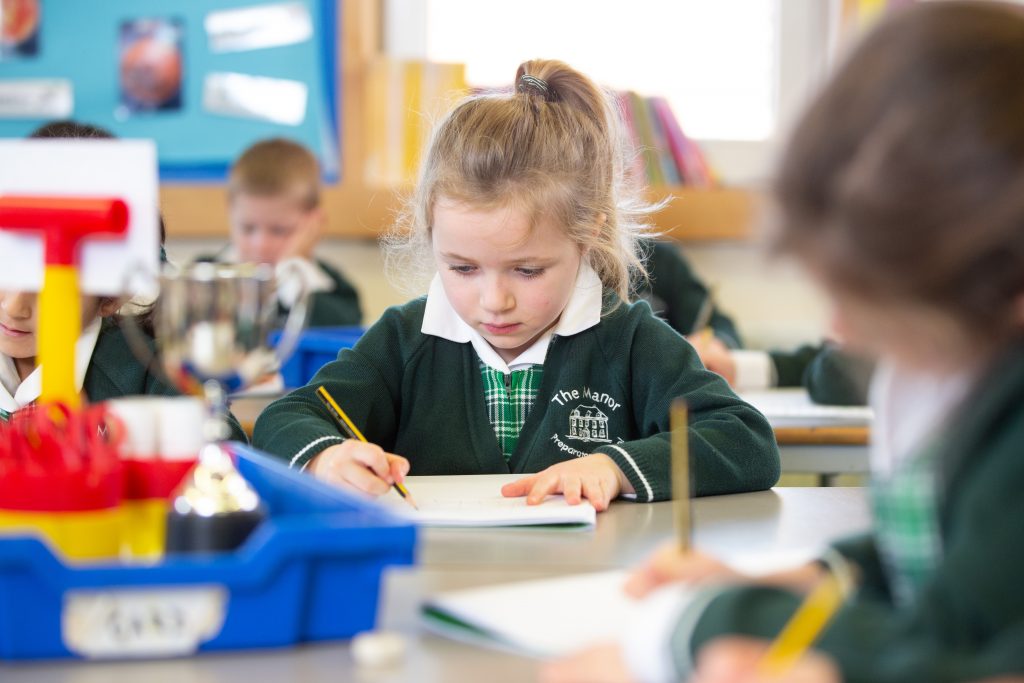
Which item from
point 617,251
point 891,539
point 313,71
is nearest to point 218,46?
point 313,71

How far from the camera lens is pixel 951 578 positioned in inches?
22.2

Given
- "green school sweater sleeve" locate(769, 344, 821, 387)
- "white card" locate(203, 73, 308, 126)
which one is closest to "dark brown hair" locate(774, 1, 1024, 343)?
"green school sweater sleeve" locate(769, 344, 821, 387)

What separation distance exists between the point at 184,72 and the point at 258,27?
0.23 meters

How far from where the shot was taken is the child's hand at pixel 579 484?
1153 millimetres

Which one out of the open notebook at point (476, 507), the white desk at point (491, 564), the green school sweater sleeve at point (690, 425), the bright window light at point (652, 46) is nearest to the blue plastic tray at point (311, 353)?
the green school sweater sleeve at point (690, 425)

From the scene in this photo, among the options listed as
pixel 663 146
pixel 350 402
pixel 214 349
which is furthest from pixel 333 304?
pixel 214 349

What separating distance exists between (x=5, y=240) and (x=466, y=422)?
713mm

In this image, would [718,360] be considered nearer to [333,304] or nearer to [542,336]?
[542,336]

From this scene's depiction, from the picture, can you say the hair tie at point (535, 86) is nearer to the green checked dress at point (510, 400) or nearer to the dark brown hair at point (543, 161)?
the dark brown hair at point (543, 161)

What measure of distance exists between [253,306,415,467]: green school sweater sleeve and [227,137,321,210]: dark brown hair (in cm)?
157

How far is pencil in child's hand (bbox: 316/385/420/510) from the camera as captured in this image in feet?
3.88

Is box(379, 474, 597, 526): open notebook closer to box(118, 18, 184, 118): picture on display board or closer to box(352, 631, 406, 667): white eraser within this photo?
box(352, 631, 406, 667): white eraser

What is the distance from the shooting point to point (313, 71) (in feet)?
10.7

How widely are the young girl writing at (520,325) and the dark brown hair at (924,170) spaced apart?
752mm
